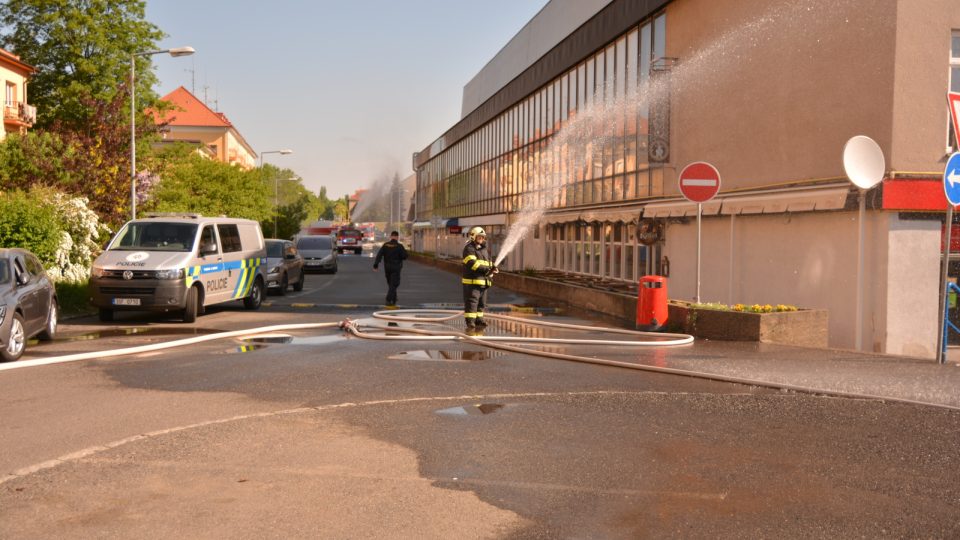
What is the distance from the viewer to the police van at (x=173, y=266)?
1605cm

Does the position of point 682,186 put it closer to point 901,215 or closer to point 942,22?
point 901,215

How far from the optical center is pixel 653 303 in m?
15.5

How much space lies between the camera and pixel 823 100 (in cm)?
1705

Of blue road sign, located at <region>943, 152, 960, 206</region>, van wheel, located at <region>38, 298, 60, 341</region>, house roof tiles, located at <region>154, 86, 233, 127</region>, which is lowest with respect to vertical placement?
van wheel, located at <region>38, 298, 60, 341</region>

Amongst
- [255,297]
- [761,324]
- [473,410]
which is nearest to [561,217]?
[255,297]

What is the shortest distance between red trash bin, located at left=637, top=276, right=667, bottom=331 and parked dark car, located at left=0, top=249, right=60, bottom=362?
9370 millimetres

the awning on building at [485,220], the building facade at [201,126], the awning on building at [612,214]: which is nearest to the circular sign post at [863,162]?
the awning on building at [612,214]

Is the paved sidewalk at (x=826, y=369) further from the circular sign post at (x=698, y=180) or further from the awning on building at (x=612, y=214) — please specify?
the awning on building at (x=612, y=214)

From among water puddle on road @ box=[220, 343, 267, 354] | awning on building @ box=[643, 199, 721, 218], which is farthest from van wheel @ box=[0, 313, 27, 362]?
awning on building @ box=[643, 199, 721, 218]

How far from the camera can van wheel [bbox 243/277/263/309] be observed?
66.3 feet

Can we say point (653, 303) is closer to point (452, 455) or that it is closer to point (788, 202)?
point (788, 202)

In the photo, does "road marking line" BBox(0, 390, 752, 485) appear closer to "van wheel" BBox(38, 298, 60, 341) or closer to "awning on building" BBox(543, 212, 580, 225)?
"van wheel" BBox(38, 298, 60, 341)

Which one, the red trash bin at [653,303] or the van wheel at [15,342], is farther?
the red trash bin at [653,303]

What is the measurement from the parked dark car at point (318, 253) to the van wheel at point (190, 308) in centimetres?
2378
